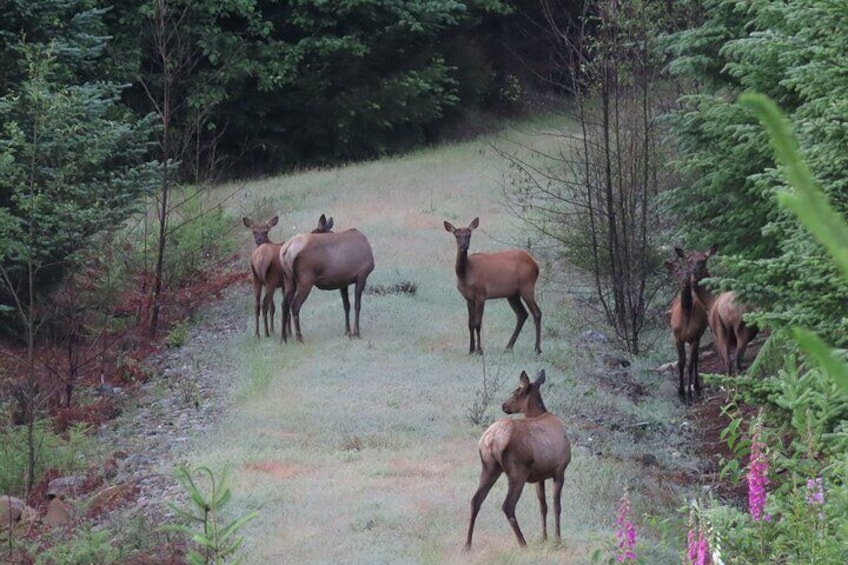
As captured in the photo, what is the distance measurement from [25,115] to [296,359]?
4486 mm

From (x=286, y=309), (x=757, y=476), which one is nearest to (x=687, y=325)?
(x=286, y=309)

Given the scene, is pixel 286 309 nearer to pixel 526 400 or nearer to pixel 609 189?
pixel 609 189

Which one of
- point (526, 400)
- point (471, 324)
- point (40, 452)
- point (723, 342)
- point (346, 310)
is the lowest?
point (40, 452)

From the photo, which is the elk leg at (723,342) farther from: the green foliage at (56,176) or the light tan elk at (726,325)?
the green foliage at (56,176)

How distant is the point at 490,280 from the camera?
51.9 ft

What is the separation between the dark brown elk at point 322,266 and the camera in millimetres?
15852

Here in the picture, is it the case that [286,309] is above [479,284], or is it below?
below

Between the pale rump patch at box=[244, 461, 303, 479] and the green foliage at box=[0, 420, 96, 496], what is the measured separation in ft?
6.05

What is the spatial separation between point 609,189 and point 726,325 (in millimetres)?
3511

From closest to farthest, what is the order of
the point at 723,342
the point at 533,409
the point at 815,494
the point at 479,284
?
the point at 815,494
the point at 533,409
the point at 723,342
the point at 479,284

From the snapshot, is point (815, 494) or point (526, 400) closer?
point (815, 494)

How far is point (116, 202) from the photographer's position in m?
17.4

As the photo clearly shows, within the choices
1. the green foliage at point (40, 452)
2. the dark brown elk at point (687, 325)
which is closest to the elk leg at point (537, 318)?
the dark brown elk at point (687, 325)

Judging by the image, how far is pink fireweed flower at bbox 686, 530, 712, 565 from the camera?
3.77 meters
